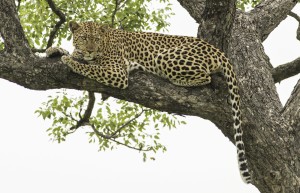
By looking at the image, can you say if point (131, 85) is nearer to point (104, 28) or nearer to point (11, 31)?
point (104, 28)

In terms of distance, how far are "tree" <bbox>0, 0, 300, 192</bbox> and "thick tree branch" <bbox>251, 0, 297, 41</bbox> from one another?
0.64 meters

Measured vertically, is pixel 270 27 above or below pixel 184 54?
above

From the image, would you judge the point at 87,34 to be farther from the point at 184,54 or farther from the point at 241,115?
the point at 241,115

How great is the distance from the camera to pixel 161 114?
1163 centimetres

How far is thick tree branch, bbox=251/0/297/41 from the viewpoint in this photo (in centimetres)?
990

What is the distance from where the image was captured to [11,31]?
7398 millimetres

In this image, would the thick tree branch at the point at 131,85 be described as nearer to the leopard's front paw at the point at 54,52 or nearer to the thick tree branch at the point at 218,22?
the leopard's front paw at the point at 54,52

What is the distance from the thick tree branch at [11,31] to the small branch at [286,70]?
411 centimetres

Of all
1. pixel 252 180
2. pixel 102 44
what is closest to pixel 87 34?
pixel 102 44

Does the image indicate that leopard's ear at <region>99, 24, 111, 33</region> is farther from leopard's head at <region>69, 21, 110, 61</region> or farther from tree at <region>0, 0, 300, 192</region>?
tree at <region>0, 0, 300, 192</region>

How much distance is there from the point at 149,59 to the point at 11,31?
1803 mm

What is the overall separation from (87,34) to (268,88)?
2813mm

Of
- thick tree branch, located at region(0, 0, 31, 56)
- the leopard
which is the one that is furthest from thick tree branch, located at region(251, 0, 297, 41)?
thick tree branch, located at region(0, 0, 31, 56)

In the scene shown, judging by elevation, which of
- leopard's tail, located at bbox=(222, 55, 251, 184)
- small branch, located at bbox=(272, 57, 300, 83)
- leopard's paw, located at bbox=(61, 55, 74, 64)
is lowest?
leopard's tail, located at bbox=(222, 55, 251, 184)
